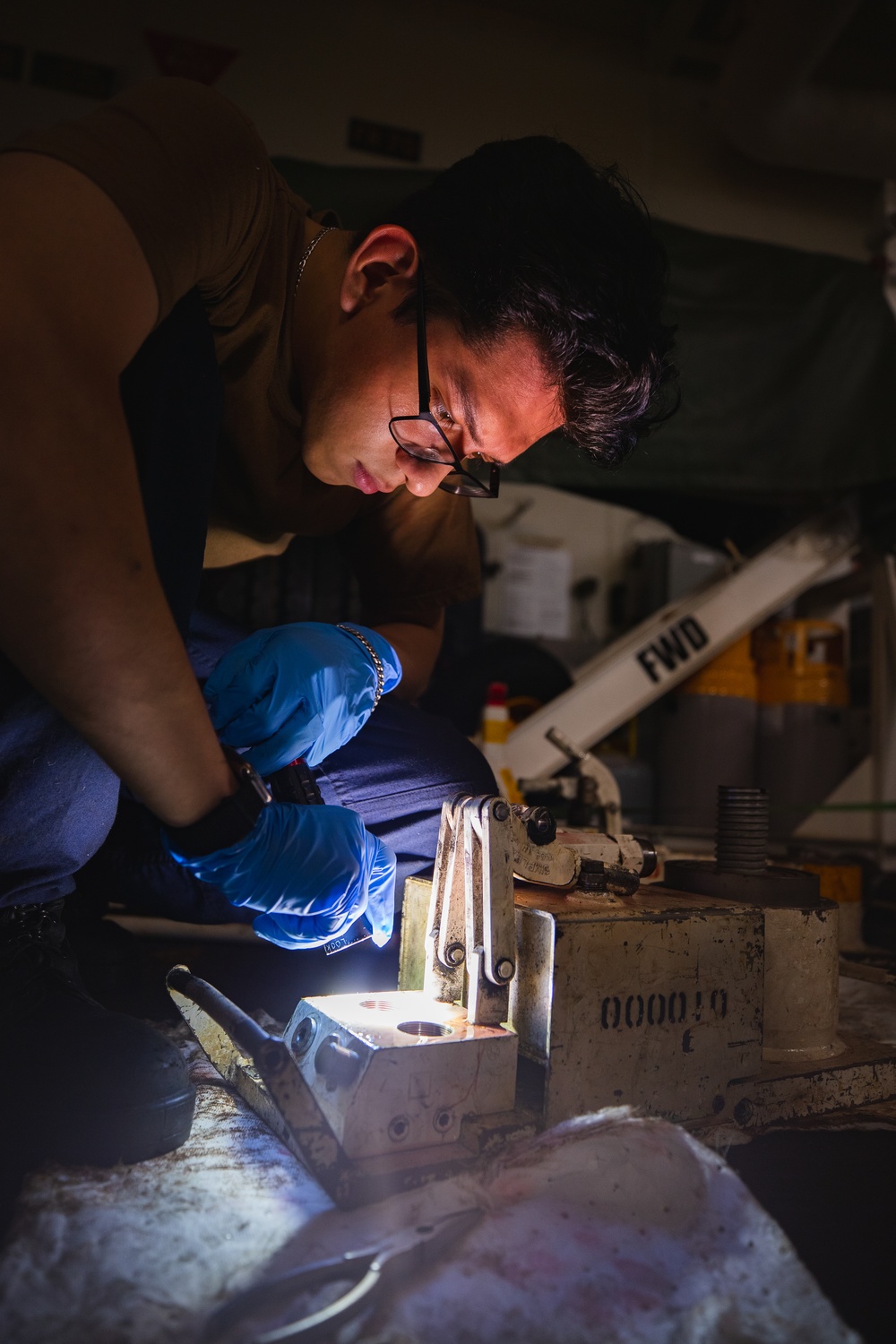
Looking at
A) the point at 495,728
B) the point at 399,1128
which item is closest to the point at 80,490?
the point at 399,1128

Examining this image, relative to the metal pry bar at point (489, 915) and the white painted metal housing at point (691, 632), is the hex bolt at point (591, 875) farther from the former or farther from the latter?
the white painted metal housing at point (691, 632)

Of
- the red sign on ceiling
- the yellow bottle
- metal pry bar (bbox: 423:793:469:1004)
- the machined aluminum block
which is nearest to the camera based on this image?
the machined aluminum block

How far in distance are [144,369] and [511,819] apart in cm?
56

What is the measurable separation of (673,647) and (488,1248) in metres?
1.95

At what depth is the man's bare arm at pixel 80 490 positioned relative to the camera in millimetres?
578

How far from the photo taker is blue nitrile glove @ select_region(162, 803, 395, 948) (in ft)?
2.47

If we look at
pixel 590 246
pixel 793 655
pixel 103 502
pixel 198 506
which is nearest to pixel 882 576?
pixel 793 655

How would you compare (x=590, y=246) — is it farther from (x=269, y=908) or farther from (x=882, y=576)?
(x=882, y=576)

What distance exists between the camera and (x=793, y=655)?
2611 millimetres

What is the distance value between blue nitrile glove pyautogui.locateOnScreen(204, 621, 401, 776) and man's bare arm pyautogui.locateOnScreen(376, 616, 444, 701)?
367 millimetres

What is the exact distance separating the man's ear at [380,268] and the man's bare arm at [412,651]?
51 cm

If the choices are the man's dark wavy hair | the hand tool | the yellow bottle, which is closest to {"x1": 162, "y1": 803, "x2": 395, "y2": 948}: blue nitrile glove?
the hand tool

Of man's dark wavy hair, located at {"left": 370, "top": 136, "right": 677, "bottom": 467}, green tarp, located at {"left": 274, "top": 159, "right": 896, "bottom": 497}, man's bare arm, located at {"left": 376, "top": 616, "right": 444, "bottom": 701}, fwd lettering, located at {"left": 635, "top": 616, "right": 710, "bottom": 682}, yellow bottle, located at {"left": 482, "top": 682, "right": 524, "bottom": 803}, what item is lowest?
yellow bottle, located at {"left": 482, "top": 682, "right": 524, "bottom": 803}

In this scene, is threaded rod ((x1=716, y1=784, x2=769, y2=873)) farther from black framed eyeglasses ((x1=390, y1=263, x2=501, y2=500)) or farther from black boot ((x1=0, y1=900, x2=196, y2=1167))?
black boot ((x1=0, y1=900, x2=196, y2=1167))
